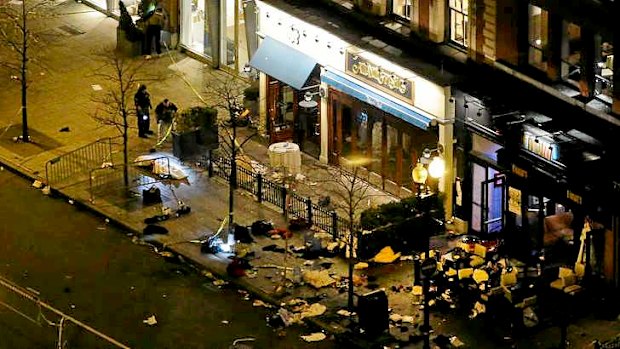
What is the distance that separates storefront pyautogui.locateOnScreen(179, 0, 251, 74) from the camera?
78.3 meters

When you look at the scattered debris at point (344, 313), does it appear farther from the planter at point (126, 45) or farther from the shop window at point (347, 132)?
the planter at point (126, 45)

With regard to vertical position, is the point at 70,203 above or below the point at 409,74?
below

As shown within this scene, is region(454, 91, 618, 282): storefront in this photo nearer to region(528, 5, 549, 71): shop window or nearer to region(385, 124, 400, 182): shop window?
region(528, 5, 549, 71): shop window

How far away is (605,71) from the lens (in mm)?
60594

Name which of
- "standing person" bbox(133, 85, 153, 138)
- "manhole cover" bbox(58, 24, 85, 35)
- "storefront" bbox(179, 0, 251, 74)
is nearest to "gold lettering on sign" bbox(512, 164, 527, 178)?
"standing person" bbox(133, 85, 153, 138)

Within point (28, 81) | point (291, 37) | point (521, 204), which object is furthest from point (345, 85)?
point (28, 81)

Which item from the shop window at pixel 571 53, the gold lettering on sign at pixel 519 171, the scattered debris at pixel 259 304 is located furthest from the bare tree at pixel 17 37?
the shop window at pixel 571 53

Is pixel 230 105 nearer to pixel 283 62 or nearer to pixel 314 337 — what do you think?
pixel 283 62

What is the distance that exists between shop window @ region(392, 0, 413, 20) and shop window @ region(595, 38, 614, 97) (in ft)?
31.0

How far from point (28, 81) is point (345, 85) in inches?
677

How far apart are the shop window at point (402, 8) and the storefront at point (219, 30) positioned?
33.1 ft

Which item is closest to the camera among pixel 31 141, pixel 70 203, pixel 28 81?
pixel 70 203

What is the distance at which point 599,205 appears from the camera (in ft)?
194

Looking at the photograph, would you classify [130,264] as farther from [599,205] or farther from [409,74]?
[599,205]
